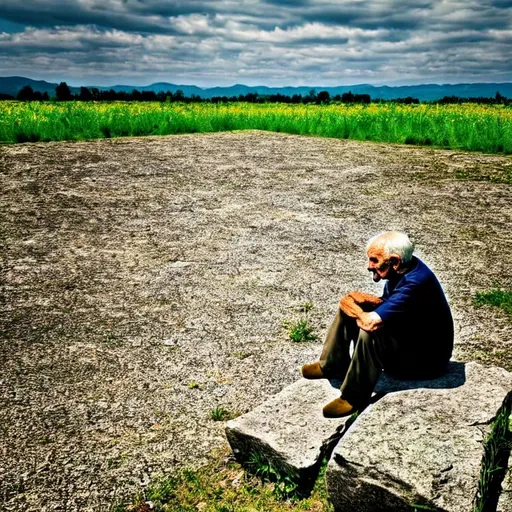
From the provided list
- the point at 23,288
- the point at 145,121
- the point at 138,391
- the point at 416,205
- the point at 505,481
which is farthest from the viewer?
the point at 145,121

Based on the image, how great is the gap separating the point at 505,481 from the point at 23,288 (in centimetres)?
428

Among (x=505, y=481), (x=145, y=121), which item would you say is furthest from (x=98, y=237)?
(x=145, y=121)

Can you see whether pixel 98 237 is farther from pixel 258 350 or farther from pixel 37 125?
pixel 37 125

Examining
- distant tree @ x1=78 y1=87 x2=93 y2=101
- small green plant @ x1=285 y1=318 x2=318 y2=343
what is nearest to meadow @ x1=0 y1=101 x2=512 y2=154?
small green plant @ x1=285 y1=318 x2=318 y2=343

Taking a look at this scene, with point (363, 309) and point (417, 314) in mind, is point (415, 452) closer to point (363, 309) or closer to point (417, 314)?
point (417, 314)

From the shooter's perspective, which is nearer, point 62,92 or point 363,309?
point 363,309

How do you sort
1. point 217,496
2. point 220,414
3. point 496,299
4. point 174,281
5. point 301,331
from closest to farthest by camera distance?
point 217,496
point 220,414
point 301,331
point 496,299
point 174,281

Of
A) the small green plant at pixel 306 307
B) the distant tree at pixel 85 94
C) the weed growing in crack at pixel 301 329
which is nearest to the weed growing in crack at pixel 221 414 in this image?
the weed growing in crack at pixel 301 329

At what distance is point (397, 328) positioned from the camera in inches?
112

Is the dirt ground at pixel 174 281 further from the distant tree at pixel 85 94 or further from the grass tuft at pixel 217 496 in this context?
the distant tree at pixel 85 94

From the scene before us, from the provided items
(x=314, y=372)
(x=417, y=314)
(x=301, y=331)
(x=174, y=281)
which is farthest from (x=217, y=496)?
(x=174, y=281)

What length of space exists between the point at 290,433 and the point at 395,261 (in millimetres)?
1069

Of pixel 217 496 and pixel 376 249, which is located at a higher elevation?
pixel 376 249

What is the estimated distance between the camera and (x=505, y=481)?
2254 mm
